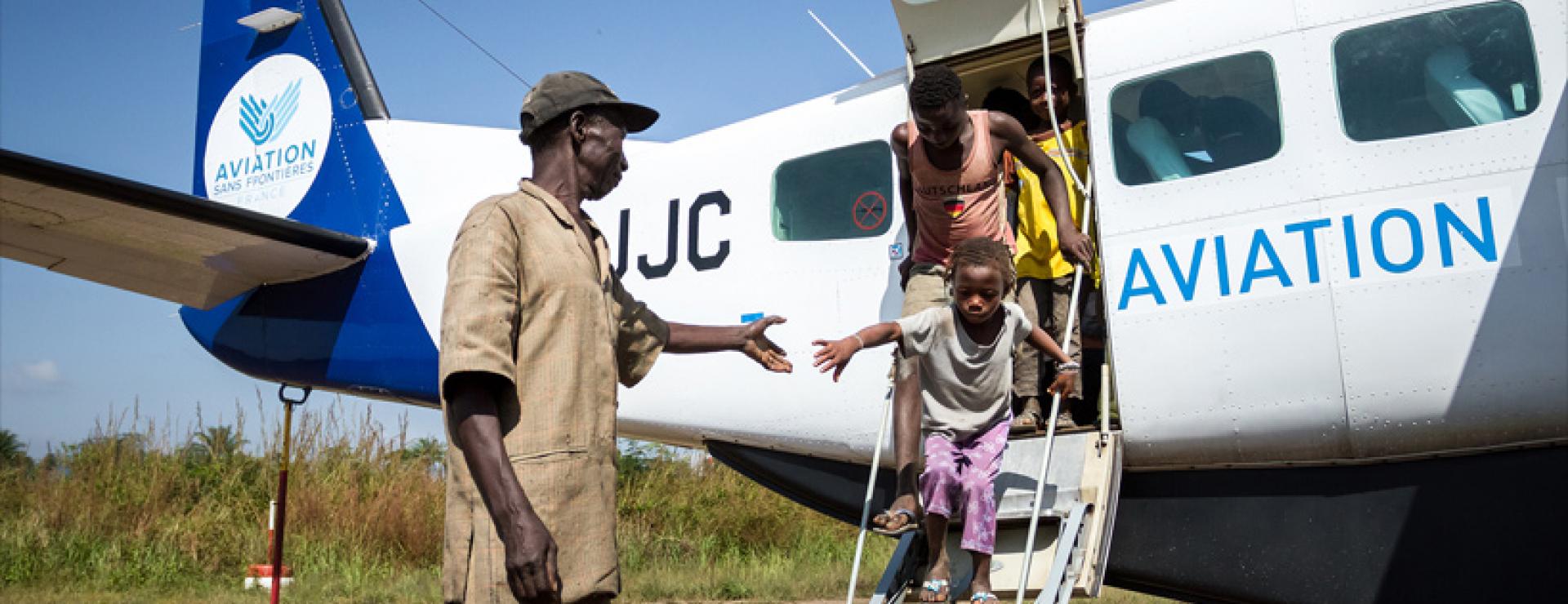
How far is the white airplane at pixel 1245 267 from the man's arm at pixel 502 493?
2905 millimetres

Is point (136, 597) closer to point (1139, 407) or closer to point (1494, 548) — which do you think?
point (1139, 407)

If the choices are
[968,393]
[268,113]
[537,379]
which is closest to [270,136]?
[268,113]

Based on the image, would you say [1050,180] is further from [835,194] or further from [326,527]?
[326,527]

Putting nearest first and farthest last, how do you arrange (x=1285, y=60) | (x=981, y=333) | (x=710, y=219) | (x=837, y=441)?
(x=981, y=333), (x=1285, y=60), (x=837, y=441), (x=710, y=219)

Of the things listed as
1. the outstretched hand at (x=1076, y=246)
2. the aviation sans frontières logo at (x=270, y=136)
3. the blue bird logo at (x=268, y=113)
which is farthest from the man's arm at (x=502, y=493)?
the blue bird logo at (x=268, y=113)

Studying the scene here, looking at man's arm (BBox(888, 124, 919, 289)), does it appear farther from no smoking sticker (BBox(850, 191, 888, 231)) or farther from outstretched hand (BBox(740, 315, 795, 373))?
outstretched hand (BBox(740, 315, 795, 373))

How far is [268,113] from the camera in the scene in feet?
32.8

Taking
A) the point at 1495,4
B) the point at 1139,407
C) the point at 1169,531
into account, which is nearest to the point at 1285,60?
the point at 1495,4

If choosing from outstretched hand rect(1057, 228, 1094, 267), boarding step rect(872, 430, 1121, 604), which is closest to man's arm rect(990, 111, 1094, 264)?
outstretched hand rect(1057, 228, 1094, 267)

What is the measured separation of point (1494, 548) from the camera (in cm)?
495

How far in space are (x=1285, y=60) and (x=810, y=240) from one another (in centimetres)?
240

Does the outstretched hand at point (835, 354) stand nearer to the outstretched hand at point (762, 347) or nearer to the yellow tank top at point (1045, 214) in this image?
the outstretched hand at point (762, 347)

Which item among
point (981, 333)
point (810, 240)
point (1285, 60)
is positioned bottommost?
point (981, 333)

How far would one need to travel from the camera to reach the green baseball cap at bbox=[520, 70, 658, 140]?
3088 millimetres
